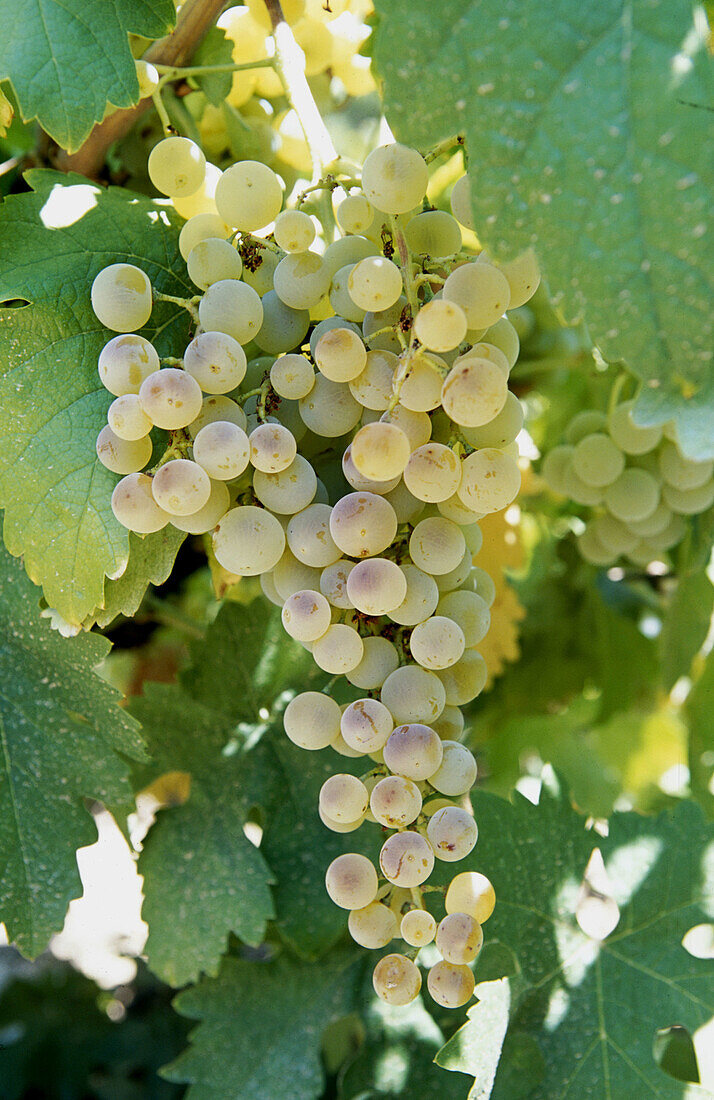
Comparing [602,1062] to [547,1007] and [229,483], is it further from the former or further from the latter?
[229,483]

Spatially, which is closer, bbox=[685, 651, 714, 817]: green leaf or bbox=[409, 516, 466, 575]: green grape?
bbox=[409, 516, 466, 575]: green grape

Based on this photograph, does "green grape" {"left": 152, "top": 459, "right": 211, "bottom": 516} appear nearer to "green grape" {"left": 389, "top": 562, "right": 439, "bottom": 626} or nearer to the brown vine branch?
"green grape" {"left": 389, "top": 562, "right": 439, "bottom": 626}

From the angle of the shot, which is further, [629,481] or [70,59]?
[629,481]

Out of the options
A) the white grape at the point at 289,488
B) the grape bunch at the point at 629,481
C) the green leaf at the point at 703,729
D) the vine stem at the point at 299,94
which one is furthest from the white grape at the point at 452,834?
the green leaf at the point at 703,729

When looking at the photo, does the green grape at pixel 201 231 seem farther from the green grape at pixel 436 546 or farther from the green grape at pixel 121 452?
the green grape at pixel 436 546

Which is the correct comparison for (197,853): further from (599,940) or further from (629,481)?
(629,481)

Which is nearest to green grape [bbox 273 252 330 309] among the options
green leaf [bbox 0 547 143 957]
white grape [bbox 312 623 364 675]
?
white grape [bbox 312 623 364 675]

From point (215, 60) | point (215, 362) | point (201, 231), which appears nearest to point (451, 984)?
point (215, 362)
